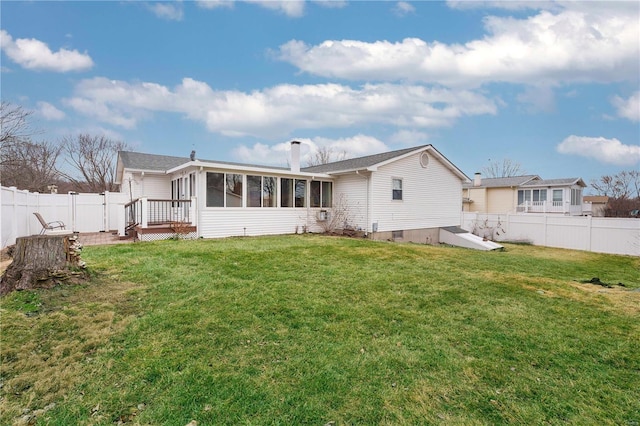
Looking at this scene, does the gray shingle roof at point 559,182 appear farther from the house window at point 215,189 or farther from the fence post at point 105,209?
the fence post at point 105,209

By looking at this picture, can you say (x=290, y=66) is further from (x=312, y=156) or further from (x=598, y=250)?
(x=312, y=156)

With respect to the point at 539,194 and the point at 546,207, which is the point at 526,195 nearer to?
the point at 539,194

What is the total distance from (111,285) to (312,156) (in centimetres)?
3686

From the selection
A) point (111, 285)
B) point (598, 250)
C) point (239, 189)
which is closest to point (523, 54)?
point (598, 250)

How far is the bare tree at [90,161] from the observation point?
2911cm

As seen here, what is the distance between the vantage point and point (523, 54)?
13273mm

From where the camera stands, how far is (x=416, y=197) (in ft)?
52.6

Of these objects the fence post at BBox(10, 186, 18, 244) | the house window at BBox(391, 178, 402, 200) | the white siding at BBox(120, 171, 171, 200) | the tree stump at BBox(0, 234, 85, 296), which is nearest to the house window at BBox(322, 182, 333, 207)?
the house window at BBox(391, 178, 402, 200)

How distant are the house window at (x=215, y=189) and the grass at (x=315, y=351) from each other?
6083 mm

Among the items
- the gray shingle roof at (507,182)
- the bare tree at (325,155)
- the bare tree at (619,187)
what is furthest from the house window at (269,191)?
the bare tree at (619,187)

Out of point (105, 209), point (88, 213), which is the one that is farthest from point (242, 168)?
point (88, 213)

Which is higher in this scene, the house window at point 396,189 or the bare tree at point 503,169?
the bare tree at point 503,169

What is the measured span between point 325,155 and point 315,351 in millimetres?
38054

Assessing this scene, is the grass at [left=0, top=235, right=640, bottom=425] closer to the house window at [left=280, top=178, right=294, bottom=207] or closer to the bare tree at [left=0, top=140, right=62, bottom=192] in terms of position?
the house window at [left=280, top=178, right=294, bottom=207]
